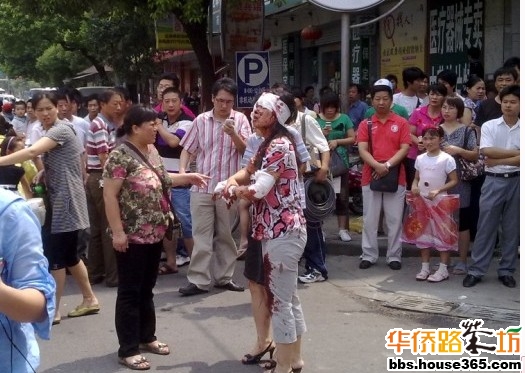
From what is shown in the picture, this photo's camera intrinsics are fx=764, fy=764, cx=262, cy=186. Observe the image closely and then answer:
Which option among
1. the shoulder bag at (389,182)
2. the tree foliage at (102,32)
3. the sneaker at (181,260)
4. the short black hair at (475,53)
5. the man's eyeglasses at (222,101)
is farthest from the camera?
the tree foliage at (102,32)

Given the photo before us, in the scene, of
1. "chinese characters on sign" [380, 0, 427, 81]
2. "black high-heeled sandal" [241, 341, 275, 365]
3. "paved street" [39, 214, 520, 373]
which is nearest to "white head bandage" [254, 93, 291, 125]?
"black high-heeled sandal" [241, 341, 275, 365]

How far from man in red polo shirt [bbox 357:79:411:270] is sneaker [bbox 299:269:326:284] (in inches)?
24.2

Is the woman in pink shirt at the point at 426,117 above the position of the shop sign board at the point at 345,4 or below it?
below

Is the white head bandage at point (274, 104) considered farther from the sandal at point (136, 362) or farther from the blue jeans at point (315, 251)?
the blue jeans at point (315, 251)

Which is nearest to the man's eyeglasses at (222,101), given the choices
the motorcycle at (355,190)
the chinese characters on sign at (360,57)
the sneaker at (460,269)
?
the sneaker at (460,269)

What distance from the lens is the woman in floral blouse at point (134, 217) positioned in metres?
4.74

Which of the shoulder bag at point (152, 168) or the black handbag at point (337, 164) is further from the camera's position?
the black handbag at point (337, 164)

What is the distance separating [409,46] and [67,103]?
753cm

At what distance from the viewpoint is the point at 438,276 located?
669 cm

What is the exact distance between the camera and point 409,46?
13.4 metres

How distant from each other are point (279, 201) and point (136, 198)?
990 mm

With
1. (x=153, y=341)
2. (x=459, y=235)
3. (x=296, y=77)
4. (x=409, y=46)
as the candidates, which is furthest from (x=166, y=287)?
(x=296, y=77)

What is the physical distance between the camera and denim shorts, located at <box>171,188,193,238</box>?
7270mm

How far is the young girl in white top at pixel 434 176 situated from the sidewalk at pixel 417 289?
123 millimetres
